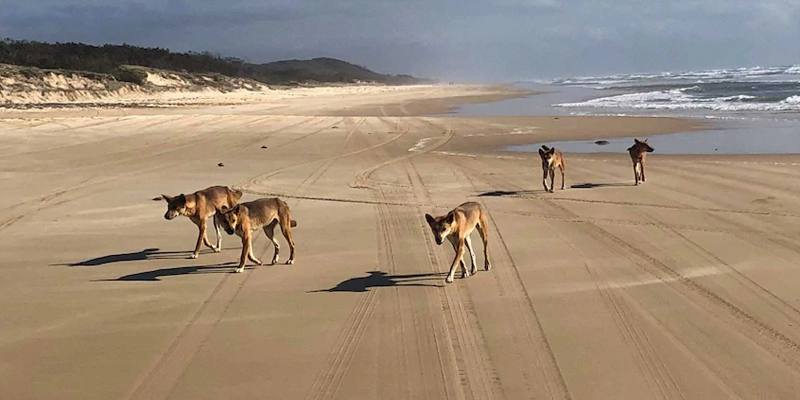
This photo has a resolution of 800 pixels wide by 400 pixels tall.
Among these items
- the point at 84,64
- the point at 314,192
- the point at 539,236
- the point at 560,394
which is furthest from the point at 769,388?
the point at 84,64

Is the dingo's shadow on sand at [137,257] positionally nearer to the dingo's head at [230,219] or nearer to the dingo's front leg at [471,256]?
the dingo's head at [230,219]

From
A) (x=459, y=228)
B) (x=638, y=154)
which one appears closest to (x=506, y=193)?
(x=638, y=154)

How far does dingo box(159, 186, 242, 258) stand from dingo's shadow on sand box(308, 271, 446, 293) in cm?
211

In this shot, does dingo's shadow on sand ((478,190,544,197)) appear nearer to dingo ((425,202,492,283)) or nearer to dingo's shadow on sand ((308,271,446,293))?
dingo ((425,202,492,283))

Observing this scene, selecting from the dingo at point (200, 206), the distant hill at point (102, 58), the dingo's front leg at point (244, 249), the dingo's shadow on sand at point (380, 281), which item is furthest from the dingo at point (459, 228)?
the distant hill at point (102, 58)

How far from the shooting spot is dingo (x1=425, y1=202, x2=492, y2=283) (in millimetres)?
7949

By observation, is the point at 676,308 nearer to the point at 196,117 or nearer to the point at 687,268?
the point at 687,268

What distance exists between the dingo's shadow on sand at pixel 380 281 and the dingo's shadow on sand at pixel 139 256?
264cm

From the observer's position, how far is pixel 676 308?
7.21 m

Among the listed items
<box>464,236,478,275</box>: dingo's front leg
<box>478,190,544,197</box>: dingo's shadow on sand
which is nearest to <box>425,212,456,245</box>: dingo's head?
<box>464,236,478,275</box>: dingo's front leg

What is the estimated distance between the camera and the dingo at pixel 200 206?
9516mm

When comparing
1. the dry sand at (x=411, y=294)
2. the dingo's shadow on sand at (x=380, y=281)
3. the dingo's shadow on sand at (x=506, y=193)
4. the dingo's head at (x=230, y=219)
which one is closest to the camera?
the dry sand at (x=411, y=294)

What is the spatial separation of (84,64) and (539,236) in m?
66.4

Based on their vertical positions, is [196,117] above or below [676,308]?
above
